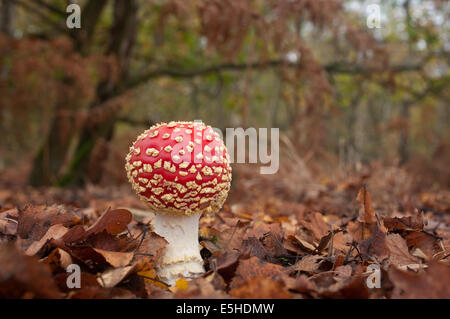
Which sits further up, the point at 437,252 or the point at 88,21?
the point at 88,21

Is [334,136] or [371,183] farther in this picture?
[334,136]

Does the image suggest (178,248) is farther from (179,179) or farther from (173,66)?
(173,66)

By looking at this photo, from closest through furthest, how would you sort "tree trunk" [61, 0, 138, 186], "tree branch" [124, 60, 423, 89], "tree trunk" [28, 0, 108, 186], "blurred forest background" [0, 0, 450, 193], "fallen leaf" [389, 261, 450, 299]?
"fallen leaf" [389, 261, 450, 299]
"blurred forest background" [0, 0, 450, 193]
"tree trunk" [28, 0, 108, 186]
"tree trunk" [61, 0, 138, 186]
"tree branch" [124, 60, 423, 89]

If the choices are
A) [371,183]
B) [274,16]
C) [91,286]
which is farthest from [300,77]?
[91,286]

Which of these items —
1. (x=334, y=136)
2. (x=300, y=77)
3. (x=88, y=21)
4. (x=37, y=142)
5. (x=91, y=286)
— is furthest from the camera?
(x=334, y=136)

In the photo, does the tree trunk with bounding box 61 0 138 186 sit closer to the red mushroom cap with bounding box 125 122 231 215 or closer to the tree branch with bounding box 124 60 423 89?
the tree branch with bounding box 124 60 423 89

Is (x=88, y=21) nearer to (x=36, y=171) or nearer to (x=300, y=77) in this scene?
(x=36, y=171)

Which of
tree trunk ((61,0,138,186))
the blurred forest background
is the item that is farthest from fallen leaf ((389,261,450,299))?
tree trunk ((61,0,138,186))

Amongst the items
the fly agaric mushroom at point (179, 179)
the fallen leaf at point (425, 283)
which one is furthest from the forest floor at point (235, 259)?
the fly agaric mushroom at point (179, 179)
